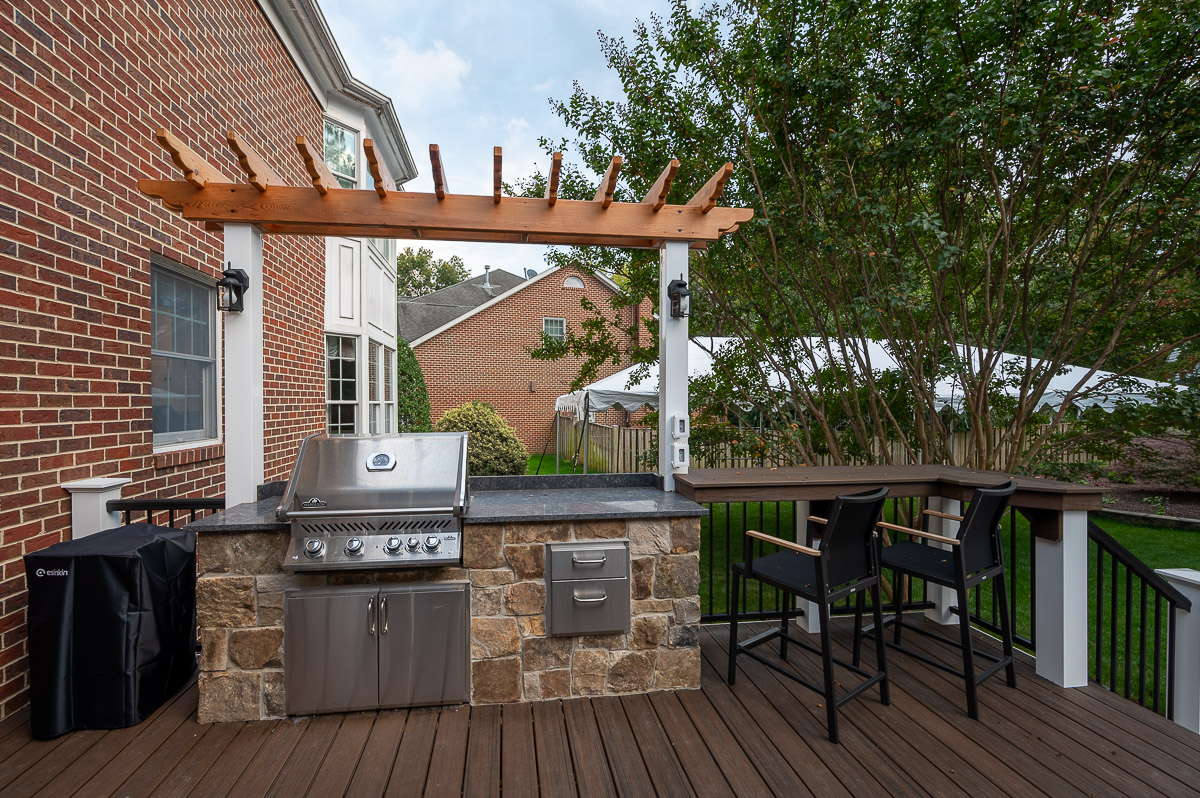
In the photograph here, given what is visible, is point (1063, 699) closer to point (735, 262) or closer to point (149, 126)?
point (735, 262)

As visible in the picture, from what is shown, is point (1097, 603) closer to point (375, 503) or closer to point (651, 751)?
point (651, 751)

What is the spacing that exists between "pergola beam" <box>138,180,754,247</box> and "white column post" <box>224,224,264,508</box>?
0.16 metres

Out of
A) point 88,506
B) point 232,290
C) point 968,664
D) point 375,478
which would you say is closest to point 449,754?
point 375,478

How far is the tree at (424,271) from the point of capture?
97.7ft

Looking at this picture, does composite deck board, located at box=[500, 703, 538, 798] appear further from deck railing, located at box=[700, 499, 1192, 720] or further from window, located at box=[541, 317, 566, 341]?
window, located at box=[541, 317, 566, 341]

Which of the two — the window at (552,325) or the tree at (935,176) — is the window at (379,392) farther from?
the window at (552,325)

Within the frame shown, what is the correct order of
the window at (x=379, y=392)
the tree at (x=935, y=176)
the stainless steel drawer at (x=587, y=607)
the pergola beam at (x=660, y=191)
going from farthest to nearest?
the window at (x=379, y=392) < the tree at (x=935, y=176) < the pergola beam at (x=660, y=191) < the stainless steel drawer at (x=587, y=607)

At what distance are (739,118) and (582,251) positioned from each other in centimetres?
223

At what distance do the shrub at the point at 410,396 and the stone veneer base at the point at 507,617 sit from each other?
9.37m

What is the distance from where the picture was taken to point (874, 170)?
4340 millimetres

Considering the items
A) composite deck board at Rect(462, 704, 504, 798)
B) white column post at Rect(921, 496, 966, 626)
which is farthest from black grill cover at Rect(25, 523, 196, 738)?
white column post at Rect(921, 496, 966, 626)

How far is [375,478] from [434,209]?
1.44m

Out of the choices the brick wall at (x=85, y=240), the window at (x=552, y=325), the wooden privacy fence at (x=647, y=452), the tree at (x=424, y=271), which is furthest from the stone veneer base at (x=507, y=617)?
the tree at (x=424, y=271)

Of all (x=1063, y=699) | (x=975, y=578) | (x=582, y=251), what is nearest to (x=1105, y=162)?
(x=975, y=578)
